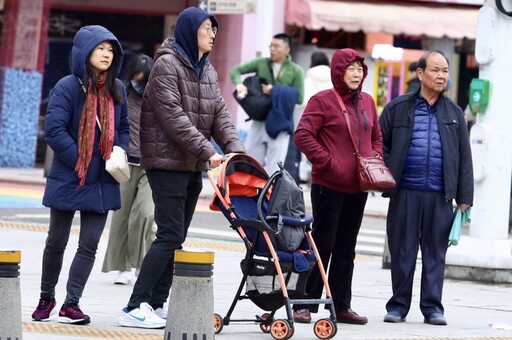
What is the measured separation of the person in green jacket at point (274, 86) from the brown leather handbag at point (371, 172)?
7198 mm

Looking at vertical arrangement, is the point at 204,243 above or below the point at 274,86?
below

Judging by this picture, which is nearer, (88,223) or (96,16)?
(88,223)

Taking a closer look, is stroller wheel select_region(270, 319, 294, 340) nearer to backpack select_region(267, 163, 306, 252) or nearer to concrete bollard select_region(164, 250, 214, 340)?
backpack select_region(267, 163, 306, 252)

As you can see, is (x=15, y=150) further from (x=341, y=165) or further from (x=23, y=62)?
(x=341, y=165)

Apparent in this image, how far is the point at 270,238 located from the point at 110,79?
1381 mm

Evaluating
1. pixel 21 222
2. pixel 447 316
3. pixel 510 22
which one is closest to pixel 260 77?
pixel 21 222

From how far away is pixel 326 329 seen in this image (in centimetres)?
892

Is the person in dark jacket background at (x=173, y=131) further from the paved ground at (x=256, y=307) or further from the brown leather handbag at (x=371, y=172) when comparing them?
the brown leather handbag at (x=371, y=172)

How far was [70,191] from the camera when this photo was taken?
8938 millimetres

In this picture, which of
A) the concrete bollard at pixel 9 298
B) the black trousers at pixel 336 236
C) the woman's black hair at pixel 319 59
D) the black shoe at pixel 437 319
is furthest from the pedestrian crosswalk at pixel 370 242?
the concrete bollard at pixel 9 298

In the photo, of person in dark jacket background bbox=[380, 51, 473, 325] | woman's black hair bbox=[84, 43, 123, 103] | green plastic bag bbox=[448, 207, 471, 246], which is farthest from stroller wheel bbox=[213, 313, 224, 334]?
green plastic bag bbox=[448, 207, 471, 246]

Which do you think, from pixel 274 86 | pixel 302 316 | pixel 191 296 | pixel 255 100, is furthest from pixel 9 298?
pixel 274 86

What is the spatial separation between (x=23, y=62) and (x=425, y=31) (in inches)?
266

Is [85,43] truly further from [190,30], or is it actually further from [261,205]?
[261,205]
